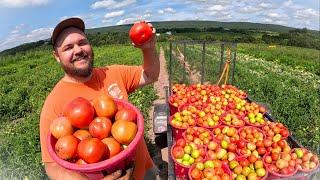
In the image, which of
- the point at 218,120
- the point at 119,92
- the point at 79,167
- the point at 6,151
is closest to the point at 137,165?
the point at 119,92

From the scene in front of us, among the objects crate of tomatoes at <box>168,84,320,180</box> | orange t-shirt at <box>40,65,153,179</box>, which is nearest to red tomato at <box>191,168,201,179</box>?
crate of tomatoes at <box>168,84,320,180</box>

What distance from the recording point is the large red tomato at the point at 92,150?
6.79 feet

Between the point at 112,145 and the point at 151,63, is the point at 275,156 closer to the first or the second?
the point at 151,63

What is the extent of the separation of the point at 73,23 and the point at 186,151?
1.70 meters

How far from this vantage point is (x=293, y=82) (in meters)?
14.2

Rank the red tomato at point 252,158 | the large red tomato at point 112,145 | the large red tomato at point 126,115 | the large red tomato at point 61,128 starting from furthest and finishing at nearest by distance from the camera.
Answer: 1. the red tomato at point 252,158
2. the large red tomato at point 126,115
3. the large red tomato at point 61,128
4. the large red tomato at point 112,145

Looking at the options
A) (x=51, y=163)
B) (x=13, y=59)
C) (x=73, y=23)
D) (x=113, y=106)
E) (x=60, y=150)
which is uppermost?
(x=73, y=23)

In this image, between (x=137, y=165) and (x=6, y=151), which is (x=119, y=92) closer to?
(x=137, y=165)

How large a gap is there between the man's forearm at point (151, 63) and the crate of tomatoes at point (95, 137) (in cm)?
84

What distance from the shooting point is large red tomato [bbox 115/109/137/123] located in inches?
94.3

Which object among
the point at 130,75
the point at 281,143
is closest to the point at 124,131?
the point at 130,75

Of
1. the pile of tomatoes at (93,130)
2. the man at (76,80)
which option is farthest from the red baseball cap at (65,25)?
the pile of tomatoes at (93,130)

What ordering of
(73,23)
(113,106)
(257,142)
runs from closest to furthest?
(113,106), (73,23), (257,142)

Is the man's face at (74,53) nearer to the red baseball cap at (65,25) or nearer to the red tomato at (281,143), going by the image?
the red baseball cap at (65,25)
